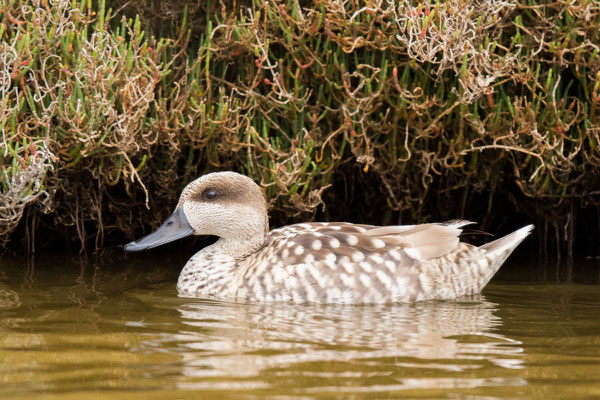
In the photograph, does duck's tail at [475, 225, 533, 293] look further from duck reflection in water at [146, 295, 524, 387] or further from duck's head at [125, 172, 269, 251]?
duck's head at [125, 172, 269, 251]

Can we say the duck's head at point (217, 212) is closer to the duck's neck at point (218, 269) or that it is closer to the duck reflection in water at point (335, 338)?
the duck's neck at point (218, 269)

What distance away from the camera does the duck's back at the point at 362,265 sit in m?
6.76

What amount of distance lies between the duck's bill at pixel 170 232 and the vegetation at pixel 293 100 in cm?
35

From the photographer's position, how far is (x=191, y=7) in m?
8.23

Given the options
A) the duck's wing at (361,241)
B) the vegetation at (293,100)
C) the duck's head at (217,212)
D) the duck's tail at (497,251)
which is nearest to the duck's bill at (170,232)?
the duck's head at (217,212)

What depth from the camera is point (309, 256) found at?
22.5 feet

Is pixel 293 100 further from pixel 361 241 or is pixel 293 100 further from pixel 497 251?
pixel 497 251

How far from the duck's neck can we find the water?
0.22 metres

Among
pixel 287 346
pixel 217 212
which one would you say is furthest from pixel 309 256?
pixel 287 346

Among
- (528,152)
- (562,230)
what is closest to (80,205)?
(528,152)

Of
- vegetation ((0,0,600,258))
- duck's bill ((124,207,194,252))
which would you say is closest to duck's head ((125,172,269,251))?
duck's bill ((124,207,194,252))

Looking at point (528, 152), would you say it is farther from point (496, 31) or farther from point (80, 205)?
point (80, 205)

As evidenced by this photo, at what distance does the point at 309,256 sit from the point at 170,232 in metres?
1.08

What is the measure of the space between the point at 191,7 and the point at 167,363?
4300mm
